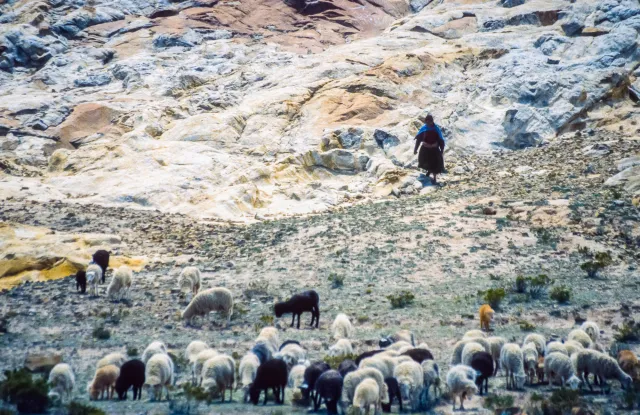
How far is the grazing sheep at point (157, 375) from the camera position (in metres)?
9.91

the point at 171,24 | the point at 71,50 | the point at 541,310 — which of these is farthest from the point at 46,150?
the point at 541,310

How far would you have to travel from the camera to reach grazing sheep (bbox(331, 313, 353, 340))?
1300cm

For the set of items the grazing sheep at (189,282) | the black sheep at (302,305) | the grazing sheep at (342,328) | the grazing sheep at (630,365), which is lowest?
the grazing sheep at (630,365)

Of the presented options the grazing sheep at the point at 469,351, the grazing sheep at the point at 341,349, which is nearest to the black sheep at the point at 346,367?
the grazing sheep at the point at 341,349

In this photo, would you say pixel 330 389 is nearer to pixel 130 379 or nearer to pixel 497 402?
pixel 497 402

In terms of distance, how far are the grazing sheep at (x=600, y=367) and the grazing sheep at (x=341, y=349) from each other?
11.5 feet

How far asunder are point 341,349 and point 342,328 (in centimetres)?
158

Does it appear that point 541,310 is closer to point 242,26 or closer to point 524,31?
point 524,31

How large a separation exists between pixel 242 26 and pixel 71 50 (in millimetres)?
13066

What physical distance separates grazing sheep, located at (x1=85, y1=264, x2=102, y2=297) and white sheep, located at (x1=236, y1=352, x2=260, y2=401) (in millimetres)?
7464

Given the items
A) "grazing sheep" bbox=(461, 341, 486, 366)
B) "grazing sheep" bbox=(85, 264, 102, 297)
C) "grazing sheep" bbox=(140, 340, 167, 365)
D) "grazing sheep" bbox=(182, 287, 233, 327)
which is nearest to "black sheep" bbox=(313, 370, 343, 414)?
"grazing sheep" bbox=(461, 341, 486, 366)

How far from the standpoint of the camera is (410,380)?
950 centimetres

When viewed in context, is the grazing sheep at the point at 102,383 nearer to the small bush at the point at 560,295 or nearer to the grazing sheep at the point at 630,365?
the grazing sheep at the point at 630,365

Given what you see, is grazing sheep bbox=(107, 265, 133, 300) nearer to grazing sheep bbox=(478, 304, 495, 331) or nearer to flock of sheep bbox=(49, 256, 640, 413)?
flock of sheep bbox=(49, 256, 640, 413)
